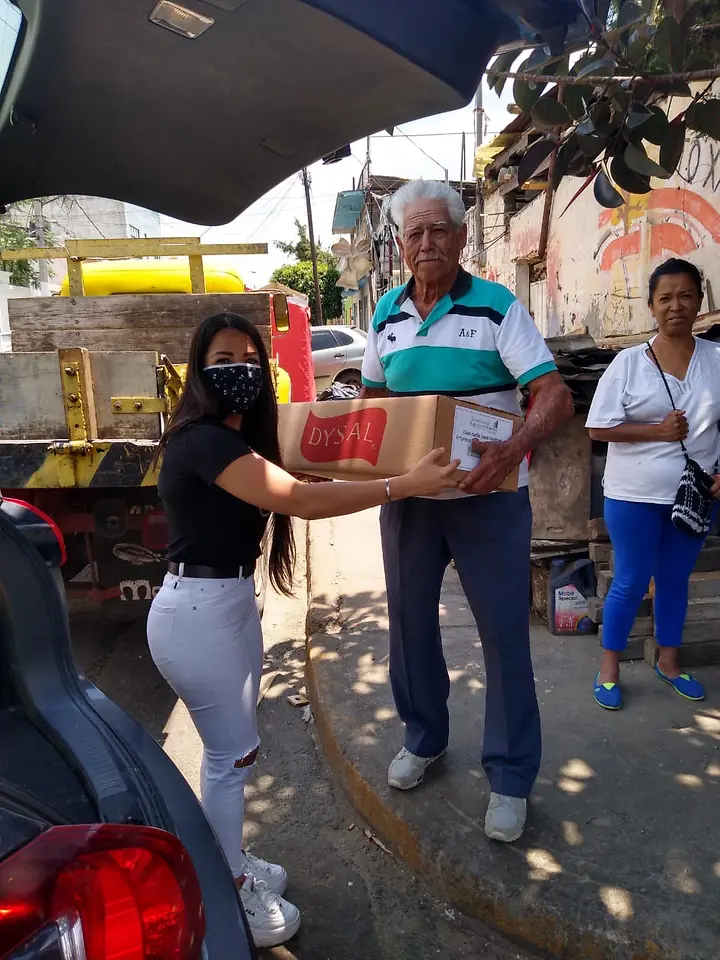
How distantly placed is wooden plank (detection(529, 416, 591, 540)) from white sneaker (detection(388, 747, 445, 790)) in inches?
63.5

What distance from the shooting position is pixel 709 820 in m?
2.24

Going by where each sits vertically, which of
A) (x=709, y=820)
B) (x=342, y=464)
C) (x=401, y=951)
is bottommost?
(x=401, y=951)

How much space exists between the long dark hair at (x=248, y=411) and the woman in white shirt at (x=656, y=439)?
58.6 inches

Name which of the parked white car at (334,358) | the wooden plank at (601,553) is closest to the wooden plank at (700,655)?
the wooden plank at (601,553)

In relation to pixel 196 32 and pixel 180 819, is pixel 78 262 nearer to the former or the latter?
pixel 196 32

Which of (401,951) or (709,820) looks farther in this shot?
(709,820)

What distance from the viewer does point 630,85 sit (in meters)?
1.99

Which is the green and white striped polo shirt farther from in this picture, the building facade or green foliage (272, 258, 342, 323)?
green foliage (272, 258, 342, 323)

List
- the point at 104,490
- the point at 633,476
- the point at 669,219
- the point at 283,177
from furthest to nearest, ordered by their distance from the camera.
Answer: the point at 669,219 < the point at 104,490 < the point at 633,476 < the point at 283,177

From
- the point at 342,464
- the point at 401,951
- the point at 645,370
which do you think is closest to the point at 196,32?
the point at 342,464

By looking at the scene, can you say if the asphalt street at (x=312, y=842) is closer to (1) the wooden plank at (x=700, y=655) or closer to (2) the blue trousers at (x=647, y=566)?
(2) the blue trousers at (x=647, y=566)

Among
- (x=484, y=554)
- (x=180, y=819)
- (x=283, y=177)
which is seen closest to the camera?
(x=180, y=819)

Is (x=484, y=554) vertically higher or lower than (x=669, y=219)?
lower

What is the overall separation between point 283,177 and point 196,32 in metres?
0.58
